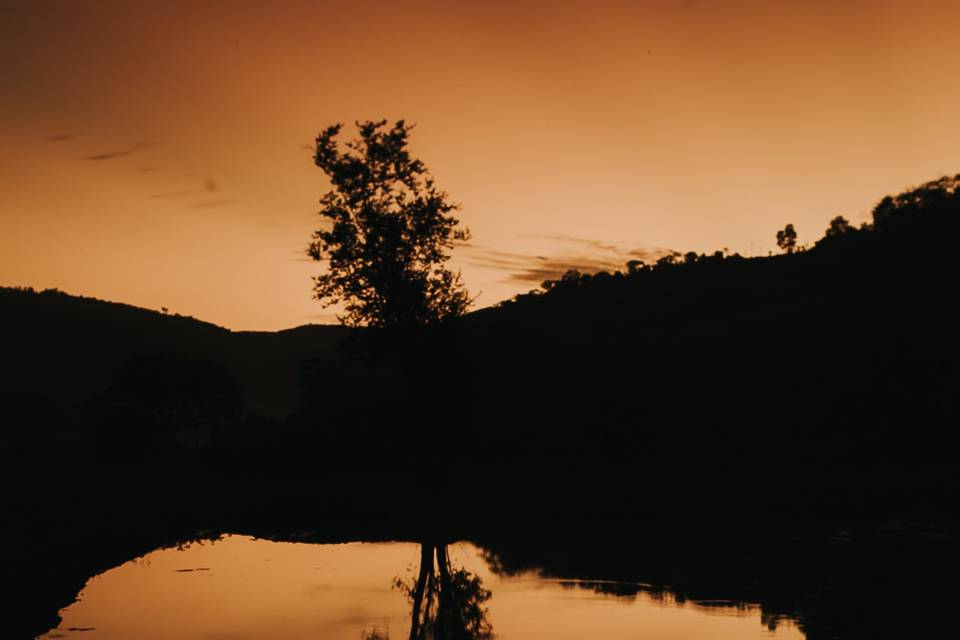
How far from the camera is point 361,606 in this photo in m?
31.0

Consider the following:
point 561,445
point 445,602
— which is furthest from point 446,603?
point 561,445

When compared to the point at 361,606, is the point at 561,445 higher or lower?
higher

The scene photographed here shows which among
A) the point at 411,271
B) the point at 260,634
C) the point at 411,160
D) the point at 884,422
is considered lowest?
the point at 260,634

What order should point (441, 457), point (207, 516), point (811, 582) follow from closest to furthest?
point (811, 582), point (207, 516), point (441, 457)

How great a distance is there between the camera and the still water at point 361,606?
26438 millimetres

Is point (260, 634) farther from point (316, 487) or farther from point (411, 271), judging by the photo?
point (316, 487)

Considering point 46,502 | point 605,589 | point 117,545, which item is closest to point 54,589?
point 117,545

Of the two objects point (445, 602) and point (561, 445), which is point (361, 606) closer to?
point (445, 602)

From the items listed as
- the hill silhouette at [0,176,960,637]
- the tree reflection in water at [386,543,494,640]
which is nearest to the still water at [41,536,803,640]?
the tree reflection in water at [386,543,494,640]

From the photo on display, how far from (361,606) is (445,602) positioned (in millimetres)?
2911

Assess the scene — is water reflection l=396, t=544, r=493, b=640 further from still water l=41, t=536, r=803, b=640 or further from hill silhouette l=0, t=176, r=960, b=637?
hill silhouette l=0, t=176, r=960, b=637

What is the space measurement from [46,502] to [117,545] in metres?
12.6

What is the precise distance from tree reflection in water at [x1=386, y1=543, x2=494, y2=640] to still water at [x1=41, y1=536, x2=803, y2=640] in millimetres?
45

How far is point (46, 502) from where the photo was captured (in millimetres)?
55094
